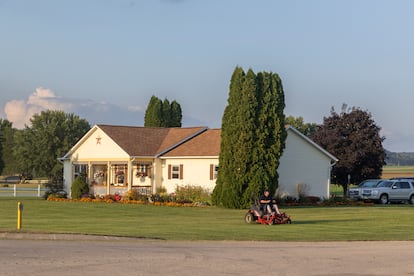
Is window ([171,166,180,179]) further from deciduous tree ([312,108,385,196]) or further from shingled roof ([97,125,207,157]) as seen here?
deciduous tree ([312,108,385,196])

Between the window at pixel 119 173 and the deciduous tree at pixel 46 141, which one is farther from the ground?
the deciduous tree at pixel 46 141

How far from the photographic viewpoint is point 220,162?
42.9m

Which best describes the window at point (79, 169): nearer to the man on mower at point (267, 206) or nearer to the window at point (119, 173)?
the window at point (119, 173)

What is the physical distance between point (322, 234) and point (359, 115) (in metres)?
36.2

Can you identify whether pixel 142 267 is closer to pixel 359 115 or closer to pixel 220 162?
pixel 220 162

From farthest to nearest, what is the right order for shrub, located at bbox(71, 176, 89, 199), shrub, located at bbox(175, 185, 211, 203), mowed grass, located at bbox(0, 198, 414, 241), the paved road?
shrub, located at bbox(71, 176, 89, 199) → shrub, located at bbox(175, 185, 211, 203) → mowed grass, located at bbox(0, 198, 414, 241) → the paved road

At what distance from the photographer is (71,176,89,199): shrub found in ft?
165

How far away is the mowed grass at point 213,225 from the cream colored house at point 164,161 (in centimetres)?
828

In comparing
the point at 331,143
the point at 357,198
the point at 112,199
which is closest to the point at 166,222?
the point at 112,199

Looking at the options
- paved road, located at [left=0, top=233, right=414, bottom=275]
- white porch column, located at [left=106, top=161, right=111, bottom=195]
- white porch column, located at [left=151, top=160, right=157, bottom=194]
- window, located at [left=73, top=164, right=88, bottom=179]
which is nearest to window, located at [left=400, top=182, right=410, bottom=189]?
white porch column, located at [left=151, top=160, right=157, bottom=194]

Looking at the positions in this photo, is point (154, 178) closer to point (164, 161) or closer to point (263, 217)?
point (164, 161)

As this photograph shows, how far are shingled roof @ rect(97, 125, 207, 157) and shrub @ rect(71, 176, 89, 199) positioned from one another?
3657 mm

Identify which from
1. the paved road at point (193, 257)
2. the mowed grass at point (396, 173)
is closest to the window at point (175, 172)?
the paved road at point (193, 257)

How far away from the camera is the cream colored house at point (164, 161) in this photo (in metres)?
47.2
